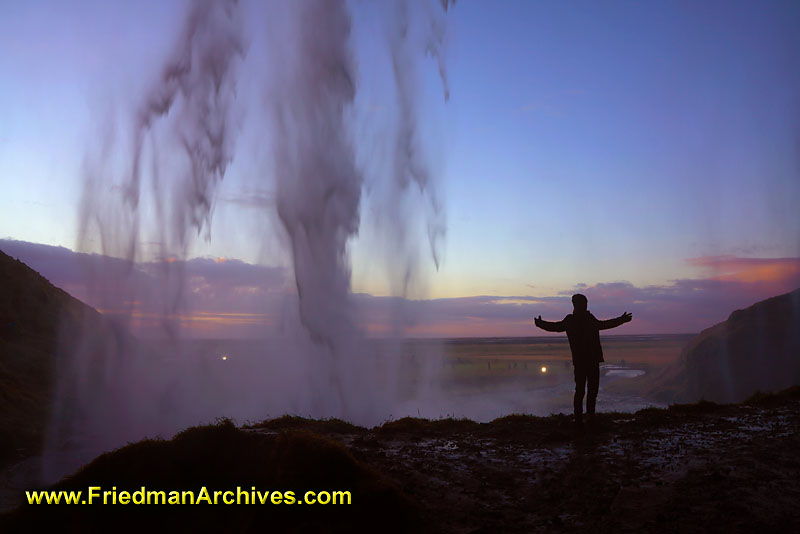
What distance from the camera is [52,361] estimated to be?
140 ft

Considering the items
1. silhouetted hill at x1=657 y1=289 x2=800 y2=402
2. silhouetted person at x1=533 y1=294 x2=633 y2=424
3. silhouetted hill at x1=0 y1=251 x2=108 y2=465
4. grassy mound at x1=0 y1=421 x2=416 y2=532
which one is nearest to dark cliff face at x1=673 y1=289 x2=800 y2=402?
silhouetted hill at x1=657 y1=289 x2=800 y2=402

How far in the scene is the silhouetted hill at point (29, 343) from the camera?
104 feet

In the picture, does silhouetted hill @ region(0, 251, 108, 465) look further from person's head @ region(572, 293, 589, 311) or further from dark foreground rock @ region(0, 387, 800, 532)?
person's head @ region(572, 293, 589, 311)

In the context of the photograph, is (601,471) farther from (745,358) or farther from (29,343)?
(745,358)


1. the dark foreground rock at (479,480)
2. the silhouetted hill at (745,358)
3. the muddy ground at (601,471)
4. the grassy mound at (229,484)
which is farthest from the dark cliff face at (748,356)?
the grassy mound at (229,484)

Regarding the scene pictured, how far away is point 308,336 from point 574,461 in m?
38.9

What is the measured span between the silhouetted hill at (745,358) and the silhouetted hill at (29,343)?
61.1m

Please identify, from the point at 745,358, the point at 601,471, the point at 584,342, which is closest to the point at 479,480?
the point at 601,471

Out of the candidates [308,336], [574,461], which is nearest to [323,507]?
[574,461]

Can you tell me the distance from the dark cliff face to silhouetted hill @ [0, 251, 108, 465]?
58420 millimetres

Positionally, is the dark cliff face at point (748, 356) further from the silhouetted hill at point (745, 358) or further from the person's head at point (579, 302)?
the person's head at point (579, 302)

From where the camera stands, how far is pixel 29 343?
4303 centimetres

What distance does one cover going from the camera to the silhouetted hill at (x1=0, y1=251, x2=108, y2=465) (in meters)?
31.8

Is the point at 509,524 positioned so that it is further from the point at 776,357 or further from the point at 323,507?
the point at 776,357
